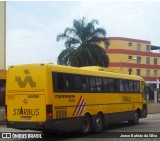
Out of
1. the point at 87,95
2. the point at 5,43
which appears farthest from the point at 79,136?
the point at 5,43

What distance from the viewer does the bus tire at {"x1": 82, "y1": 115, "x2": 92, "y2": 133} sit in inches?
736

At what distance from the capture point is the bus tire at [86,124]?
61.3 ft

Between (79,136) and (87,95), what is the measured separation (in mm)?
1968

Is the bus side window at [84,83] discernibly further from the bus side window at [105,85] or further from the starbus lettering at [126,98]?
the starbus lettering at [126,98]

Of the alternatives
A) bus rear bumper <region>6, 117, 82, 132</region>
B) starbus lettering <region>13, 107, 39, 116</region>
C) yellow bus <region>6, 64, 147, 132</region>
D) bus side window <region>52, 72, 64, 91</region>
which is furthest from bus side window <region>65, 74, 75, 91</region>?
starbus lettering <region>13, 107, 39, 116</region>

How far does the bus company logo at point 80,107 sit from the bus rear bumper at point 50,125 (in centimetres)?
34

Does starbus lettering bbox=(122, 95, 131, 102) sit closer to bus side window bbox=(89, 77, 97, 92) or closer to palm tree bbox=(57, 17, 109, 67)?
bus side window bbox=(89, 77, 97, 92)

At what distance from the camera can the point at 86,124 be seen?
19000 millimetres

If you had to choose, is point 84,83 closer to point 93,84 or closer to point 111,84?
point 93,84

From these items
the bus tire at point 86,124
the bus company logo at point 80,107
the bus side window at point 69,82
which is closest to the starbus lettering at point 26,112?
the bus side window at point 69,82

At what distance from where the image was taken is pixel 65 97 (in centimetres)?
1728

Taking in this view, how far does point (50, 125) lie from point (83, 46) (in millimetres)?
41003

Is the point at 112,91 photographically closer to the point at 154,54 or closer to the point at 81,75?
the point at 81,75

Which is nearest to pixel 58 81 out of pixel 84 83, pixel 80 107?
pixel 80 107
